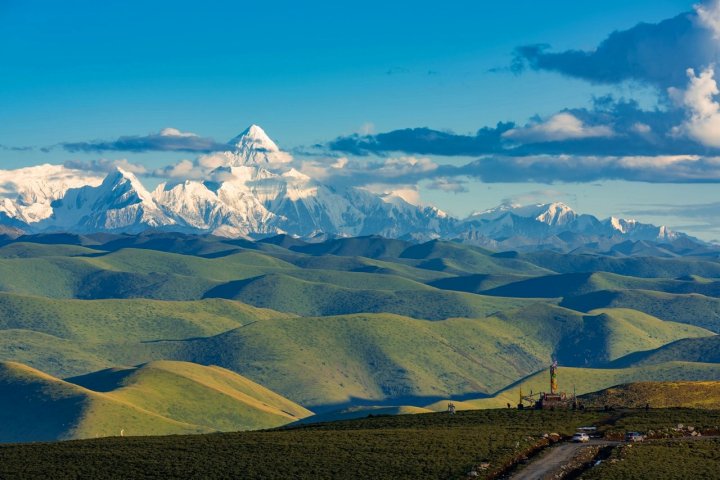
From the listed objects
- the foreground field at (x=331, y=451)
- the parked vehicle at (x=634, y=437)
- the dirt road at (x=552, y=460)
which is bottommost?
the foreground field at (x=331, y=451)

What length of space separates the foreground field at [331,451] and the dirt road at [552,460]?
9.97 ft

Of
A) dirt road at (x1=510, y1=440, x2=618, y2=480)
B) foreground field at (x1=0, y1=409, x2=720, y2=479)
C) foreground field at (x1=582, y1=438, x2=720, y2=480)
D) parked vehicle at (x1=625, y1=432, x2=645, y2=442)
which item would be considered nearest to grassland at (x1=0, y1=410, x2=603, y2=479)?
foreground field at (x1=0, y1=409, x2=720, y2=479)

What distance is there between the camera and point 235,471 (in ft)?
490

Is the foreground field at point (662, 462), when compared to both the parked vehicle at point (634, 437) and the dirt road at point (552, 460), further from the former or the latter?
the dirt road at point (552, 460)

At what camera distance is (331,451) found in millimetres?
161000

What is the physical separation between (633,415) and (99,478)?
86085 mm

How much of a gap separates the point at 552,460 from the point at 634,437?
68.3 ft

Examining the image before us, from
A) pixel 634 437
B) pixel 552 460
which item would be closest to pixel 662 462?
pixel 552 460

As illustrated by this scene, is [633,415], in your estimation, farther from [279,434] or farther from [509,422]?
[279,434]

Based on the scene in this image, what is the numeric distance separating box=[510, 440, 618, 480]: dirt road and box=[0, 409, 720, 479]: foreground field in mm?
3040

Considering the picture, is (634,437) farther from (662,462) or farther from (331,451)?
(331,451)

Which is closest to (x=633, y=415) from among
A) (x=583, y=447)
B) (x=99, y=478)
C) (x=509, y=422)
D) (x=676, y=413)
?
(x=676, y=413)

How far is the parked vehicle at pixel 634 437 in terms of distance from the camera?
162000mm

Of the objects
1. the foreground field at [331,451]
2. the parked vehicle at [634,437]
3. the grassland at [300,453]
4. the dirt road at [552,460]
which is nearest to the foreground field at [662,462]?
the parked vehicle at [634,437]
